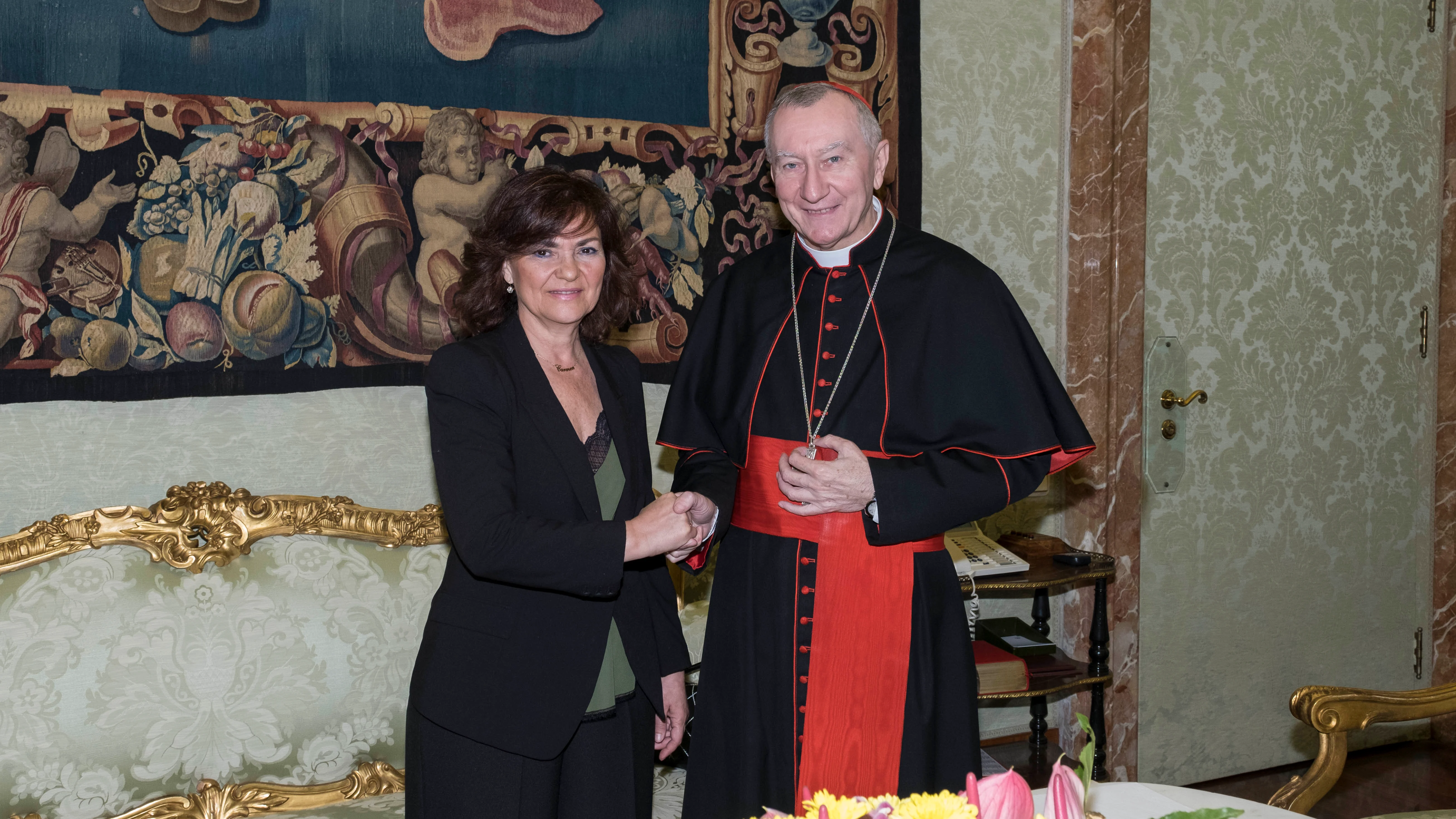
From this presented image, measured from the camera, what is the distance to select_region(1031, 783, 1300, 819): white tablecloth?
5.75 ft

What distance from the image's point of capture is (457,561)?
1958mm

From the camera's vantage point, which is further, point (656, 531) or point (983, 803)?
point (656, 531)

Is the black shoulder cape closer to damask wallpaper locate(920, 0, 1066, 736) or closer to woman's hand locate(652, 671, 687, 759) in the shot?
woman's hand locate(652, 671, 687, 759)

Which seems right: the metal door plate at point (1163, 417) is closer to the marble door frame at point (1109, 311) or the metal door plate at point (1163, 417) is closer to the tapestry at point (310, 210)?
the marble door frame at point (1109, 311)

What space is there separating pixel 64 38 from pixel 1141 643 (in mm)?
3853

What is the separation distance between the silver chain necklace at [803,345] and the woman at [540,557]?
0.32 meters

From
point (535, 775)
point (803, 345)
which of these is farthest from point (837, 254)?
point (535, 775)

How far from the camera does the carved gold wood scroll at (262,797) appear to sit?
252cm

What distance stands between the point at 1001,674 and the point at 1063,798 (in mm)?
2357

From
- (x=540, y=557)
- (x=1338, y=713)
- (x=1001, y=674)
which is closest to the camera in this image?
(x=540, y=557)

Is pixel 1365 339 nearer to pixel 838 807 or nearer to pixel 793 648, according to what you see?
pixel 793 648

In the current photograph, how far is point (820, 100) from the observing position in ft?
6.65

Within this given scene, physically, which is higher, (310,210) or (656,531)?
(310,210)

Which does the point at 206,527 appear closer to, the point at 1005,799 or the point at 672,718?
the point at 672,718
